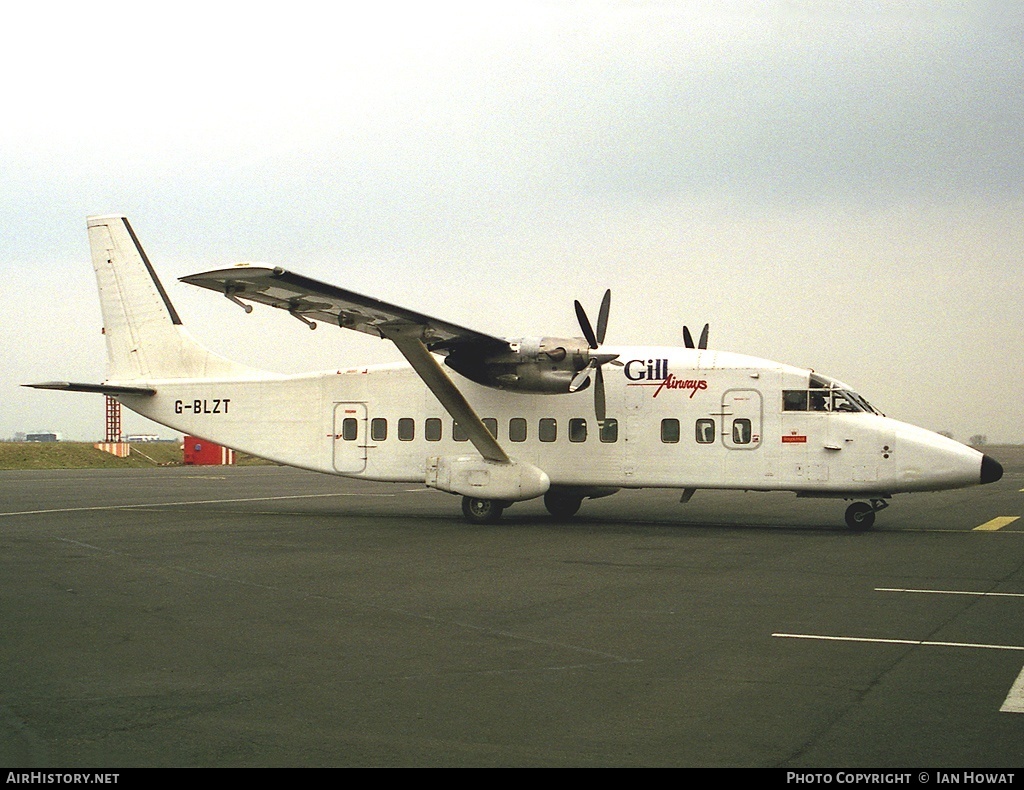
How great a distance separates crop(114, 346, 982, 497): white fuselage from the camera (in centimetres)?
1930

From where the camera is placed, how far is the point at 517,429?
2178cm

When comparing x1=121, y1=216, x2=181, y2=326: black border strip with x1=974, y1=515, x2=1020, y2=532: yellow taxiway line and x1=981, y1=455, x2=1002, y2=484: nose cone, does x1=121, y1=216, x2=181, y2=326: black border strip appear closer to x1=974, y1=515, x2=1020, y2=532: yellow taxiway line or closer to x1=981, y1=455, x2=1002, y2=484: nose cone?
x1=981, y1=455, x2=1002, y2=484: nose cone

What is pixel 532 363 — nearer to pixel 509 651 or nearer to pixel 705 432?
pixel 705 432

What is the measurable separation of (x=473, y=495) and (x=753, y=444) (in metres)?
6.21

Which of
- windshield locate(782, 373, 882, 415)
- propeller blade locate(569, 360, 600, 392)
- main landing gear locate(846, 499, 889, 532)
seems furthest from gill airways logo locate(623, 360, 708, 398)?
main landing gear locate(846, 499, 889, 532)

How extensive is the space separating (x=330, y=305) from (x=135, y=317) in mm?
8856

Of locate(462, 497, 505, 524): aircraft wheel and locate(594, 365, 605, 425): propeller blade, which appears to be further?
locate(462, 497, 505, 524): aircraft wheel

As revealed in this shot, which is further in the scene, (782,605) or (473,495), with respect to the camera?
(473,495)

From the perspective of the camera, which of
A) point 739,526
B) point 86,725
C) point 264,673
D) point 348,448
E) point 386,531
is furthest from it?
point 348,448

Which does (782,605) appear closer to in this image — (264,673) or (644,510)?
(264,673)

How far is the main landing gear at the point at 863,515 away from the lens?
19547mm

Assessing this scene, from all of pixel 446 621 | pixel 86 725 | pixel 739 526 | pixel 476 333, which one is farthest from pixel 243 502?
pixel 86 725

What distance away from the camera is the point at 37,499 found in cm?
2741

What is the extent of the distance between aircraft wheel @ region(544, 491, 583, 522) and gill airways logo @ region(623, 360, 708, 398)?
3.34 meters
